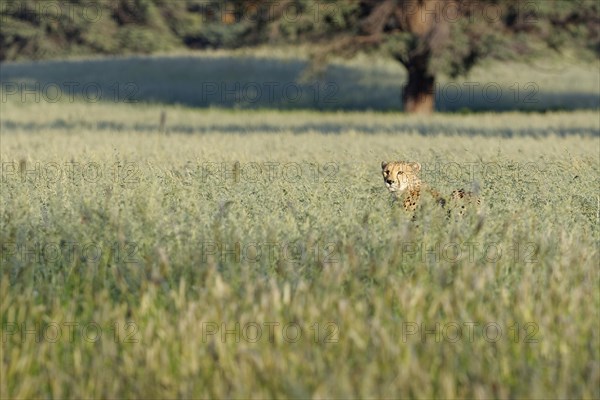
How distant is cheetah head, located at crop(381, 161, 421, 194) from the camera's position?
9.05 metres

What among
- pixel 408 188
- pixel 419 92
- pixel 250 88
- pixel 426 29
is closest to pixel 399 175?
pixel 408 188

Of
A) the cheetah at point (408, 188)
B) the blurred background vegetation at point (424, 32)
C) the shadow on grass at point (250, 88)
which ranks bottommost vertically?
the shadow on grass at point (250, 88)

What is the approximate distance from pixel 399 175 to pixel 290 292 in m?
3.19

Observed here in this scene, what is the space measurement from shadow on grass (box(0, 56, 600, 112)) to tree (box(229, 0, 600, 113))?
3.36 meters

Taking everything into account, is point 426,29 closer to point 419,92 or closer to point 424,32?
point 424,32

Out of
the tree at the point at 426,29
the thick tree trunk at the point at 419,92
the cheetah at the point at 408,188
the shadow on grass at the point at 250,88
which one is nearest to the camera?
the cheetah at the point at 408,188

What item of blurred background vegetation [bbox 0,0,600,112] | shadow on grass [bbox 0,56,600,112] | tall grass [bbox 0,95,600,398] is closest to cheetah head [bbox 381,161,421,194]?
tall grass [bbox 0,95,600,398]

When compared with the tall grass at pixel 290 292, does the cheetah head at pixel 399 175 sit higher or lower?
higher

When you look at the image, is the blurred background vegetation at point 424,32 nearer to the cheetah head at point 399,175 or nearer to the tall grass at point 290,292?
the tall grass at point 290,292

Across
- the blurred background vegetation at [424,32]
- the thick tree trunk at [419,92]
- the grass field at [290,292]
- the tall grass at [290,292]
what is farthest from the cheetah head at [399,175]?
the thick tree trunk at [419,92]

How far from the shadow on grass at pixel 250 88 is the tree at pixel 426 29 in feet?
11.0

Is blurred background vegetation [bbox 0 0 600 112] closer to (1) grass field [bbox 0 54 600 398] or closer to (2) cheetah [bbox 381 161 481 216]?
(1) grass field [bbox 0 54 600 398]

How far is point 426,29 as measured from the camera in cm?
3397

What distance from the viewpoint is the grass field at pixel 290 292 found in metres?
4.94
